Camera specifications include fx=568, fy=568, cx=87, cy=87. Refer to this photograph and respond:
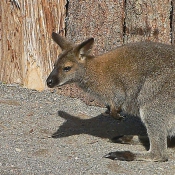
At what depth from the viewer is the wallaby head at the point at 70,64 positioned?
6254mm

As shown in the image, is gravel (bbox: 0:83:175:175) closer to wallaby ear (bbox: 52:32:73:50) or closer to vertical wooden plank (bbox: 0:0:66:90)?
vertical wooden plank (bbox: 0:0:66:90)

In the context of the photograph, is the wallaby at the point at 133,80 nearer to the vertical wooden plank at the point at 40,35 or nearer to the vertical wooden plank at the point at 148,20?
the vertical wooden plank at the point at 148,20

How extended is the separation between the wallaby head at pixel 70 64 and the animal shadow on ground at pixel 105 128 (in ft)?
2.36

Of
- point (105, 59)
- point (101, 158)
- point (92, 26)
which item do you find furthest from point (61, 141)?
point (92, 26)

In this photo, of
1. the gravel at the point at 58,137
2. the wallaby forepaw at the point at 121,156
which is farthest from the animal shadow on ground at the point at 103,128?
the wallaby forepaw at the point at 121,156

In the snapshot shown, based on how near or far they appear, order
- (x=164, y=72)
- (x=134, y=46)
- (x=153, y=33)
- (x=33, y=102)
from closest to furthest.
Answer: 1. (x=164, y=72)
2. (x=134, y=46)
3. (x=153, y=33)
4. (x=33, y=102)

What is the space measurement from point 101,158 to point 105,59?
3.86ft

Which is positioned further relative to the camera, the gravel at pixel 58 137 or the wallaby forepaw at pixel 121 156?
the wallaby forepaw at pixel 121 156

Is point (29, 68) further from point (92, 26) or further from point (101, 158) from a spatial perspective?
point (101, 158)

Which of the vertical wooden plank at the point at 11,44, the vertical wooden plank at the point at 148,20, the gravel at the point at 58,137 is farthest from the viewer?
the vertical wooden plank at the point at 11,44

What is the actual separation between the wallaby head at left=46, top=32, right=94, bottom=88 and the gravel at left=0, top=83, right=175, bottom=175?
0.71 m

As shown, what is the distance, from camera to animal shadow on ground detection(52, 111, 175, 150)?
21.5 ft

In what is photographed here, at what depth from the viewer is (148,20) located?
679cm

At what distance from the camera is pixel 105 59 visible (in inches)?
255
